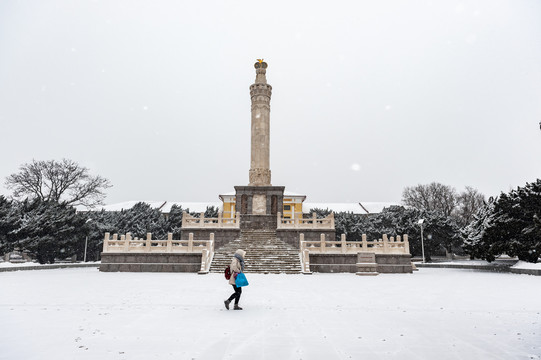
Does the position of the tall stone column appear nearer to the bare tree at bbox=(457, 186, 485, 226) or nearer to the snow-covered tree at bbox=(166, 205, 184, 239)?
the snow-covered tree at bbox=(166, 205, 184, 239)

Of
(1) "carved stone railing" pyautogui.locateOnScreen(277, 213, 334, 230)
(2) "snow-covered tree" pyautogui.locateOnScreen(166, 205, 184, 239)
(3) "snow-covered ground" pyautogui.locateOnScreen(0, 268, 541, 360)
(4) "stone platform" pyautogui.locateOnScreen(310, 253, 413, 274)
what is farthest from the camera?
(2) "snow-covered tree" pyautogui.locateOnScreen(166, 205, 184, 239)

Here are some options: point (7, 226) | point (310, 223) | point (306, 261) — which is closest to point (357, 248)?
point (306, 261)

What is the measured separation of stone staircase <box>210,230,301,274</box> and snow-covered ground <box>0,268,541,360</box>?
857 cm

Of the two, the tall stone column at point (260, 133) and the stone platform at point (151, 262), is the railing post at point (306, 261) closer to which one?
the stone platform at point (151, 262)

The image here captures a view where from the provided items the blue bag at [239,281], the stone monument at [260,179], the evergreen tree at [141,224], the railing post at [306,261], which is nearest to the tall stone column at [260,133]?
the stone monument at [260,179]

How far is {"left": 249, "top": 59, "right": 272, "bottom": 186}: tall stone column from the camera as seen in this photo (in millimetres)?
29256

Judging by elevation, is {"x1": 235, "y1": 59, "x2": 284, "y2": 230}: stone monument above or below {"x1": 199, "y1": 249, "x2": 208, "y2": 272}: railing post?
above

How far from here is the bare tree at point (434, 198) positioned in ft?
161

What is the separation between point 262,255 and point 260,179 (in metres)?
9.83

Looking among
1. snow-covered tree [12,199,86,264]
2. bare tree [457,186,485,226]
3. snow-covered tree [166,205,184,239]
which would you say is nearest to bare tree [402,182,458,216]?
bare tree [457,186,485,226]

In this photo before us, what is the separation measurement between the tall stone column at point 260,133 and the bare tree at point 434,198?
95.8 ft

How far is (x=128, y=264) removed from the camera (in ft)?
63.4

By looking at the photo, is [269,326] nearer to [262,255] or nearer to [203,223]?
[262,255]

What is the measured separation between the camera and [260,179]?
29078 millimetres
